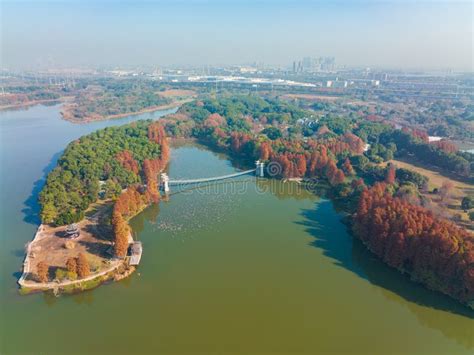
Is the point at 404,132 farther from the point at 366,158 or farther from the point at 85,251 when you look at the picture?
the point at 85,251

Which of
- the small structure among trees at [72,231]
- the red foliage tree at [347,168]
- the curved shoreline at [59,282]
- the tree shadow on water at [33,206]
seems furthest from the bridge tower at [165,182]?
the red foliage tree at [347,168]

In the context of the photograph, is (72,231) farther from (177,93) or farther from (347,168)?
(177,93)

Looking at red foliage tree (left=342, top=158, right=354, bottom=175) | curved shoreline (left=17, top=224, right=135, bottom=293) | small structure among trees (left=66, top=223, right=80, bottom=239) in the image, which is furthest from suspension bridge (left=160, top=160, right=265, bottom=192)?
curved shoreline (left=17, top=224, right=135, bottom=293)

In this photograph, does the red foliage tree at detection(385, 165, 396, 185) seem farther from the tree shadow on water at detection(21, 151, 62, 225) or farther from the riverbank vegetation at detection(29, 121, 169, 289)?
the tree shadow on water at detection(21, 151, 62, 225)

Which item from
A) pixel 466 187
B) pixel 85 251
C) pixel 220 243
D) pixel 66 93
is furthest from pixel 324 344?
pixel 66 93

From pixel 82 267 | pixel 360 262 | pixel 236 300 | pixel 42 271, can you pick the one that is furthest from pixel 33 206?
pixel 360 262

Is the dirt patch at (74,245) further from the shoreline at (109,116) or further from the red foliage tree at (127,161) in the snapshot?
the shoreline at (109,116)
